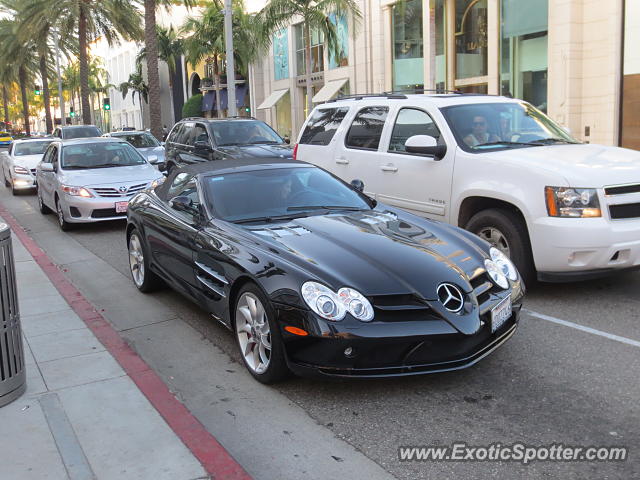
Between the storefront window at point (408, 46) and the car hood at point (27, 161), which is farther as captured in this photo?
the storefront window at point (408, 46)

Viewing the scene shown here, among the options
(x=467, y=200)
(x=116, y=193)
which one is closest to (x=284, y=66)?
(x=116, y=193)

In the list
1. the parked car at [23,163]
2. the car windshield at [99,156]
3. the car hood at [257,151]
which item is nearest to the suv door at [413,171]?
the car hood at [257,151]

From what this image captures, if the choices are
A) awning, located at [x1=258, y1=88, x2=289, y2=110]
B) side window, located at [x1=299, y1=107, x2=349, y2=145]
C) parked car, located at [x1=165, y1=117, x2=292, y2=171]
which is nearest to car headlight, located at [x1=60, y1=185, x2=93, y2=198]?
parked car, located at [x1=165, y1=117, x2=292, y2=171]

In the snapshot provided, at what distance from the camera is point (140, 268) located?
7.17 meters

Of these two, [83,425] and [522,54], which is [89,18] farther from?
[83,425]

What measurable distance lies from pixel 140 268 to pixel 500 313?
4134 millimetres

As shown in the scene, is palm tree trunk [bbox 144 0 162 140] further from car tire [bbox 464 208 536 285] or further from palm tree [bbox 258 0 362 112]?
car tire [bbox 464 208 536 285]

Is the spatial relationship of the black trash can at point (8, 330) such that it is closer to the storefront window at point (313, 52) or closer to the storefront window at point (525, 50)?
the storefront window at point (525, 50)

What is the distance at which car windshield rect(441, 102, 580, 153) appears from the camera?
7152 millimetres

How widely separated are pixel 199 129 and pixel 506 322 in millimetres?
10893

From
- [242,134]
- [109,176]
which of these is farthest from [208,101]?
[109,176]

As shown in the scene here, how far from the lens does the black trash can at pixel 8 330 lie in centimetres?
421

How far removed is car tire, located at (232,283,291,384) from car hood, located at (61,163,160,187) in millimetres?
7475

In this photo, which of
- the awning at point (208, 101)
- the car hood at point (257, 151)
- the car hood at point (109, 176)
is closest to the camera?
the car hood at point (109, 176)
